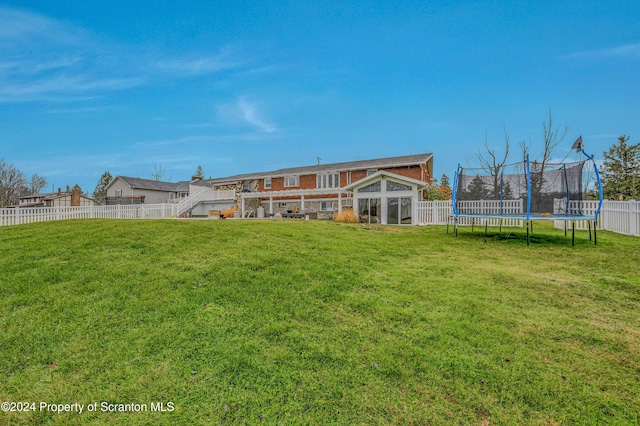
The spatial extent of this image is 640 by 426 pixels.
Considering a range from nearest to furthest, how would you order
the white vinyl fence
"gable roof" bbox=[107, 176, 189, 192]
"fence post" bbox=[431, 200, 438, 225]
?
the white vinyl fence < "fence post" bbox=[431, 200, 438, 225] < "gable roof" bbox=[107, 176, 189, 192]

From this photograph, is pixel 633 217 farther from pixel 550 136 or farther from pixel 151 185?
pixel 151 185

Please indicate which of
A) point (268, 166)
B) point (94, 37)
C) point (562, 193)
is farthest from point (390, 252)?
point (268, 166)

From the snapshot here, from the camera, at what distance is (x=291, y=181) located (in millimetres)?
30344

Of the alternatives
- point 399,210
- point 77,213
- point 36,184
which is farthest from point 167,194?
point 399,210

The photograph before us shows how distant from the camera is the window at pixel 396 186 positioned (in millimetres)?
19391

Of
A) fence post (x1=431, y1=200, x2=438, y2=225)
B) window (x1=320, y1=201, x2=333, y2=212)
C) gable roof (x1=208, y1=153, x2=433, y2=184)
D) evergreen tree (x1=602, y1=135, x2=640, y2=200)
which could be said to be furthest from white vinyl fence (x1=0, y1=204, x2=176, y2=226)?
evergreen tree (x1=602, y1=135, x2=640, y2=200)

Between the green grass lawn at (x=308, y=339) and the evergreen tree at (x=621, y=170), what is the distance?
116 feet

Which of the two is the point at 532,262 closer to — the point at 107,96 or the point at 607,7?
the point at 607,7

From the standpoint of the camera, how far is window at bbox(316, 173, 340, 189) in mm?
28375

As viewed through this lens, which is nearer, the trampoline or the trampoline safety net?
the trampoline

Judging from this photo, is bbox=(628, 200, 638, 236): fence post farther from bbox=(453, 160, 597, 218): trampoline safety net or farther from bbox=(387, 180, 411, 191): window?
bbox=(387, 180, 411, 191): window

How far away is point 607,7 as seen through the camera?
13.8m

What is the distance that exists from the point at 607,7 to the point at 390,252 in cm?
1786

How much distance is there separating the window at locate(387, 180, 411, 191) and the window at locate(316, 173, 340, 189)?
28.9ft
